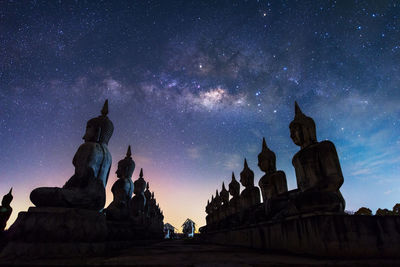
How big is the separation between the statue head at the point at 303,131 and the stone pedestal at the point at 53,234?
5.11 m

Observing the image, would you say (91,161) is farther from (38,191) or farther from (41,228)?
(41,228)

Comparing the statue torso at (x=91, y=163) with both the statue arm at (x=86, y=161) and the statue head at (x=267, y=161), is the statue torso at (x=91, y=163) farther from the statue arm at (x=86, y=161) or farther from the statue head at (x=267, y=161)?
the statue head at (x=267, y=161)

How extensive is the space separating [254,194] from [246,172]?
4.74ft

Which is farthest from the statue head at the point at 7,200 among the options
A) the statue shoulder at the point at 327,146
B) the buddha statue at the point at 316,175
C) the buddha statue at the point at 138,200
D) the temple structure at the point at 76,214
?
the statue shoulder at the point at 327,146

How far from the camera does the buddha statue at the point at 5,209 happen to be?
13.1 metres

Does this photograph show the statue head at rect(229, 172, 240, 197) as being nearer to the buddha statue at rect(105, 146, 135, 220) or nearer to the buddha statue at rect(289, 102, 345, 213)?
the buddha statue at rect(105, 146, 135, 220)

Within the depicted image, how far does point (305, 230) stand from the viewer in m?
3.35

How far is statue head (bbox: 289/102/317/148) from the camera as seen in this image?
5.10m

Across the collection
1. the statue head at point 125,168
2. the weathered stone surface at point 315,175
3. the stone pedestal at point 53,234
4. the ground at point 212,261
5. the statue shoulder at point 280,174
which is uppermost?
the statue head at point 125,168

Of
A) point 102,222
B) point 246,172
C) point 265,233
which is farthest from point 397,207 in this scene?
point 102,222

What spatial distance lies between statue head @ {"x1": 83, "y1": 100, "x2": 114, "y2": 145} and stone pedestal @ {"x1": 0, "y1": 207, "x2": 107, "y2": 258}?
90.1 inches

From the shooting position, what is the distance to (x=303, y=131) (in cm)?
514

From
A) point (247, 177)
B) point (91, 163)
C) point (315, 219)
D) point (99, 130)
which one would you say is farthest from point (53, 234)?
point (247, 177)

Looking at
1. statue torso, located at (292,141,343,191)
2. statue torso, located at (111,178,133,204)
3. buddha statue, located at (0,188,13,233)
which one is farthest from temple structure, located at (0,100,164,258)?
buddha statue, located at (0,188,13,233)
